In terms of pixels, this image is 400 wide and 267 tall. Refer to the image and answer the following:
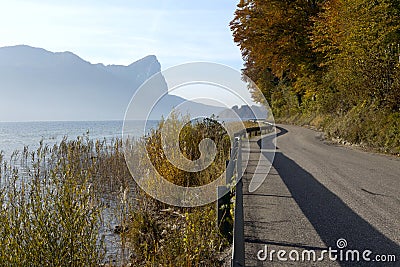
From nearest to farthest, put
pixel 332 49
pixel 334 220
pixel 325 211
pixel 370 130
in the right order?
pixel 334 220
pixel 325 211
pixel 370 130
pixel 332 49

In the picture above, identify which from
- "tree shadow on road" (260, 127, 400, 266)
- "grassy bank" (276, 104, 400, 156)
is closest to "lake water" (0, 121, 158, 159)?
"tree shadow on road" (260, 127, 400, 266)

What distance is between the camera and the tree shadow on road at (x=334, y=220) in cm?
535

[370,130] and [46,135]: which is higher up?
[370,130]

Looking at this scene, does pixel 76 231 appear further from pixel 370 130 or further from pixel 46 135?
pixel 46 135

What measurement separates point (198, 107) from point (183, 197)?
A: 228 centimetres

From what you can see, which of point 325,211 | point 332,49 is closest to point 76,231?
point 325,211

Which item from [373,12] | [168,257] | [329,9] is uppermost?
[329,9]

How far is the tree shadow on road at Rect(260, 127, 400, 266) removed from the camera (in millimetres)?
5348

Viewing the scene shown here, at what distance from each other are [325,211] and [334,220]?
588mm

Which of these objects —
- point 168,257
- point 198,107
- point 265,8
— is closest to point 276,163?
point 198,107

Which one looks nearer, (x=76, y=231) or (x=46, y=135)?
(x=76, y=231)

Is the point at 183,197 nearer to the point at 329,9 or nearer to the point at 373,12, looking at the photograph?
the point at 373,12

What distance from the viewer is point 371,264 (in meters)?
4.77

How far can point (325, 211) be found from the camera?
7.20 m
